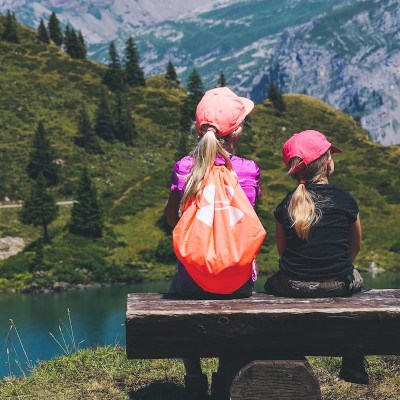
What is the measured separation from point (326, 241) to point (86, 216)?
208ft

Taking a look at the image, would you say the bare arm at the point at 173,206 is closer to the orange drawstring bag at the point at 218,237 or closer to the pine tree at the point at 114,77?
the orange drawstring bag at the point at 218,237

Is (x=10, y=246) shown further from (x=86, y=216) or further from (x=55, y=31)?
(x=55, y=31)

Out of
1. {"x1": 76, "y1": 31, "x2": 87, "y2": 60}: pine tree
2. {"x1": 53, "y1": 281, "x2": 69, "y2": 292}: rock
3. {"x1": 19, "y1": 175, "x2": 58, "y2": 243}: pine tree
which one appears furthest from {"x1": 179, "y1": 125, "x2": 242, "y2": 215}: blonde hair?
{"x1": 76, "y1": 31, "x2": 87, "y2": 60}: pine tree

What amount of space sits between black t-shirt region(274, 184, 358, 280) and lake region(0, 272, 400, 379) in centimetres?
1539

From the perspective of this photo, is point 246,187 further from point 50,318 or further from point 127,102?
point 127,102

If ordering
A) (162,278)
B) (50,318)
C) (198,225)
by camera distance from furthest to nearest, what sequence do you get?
(162,278) → (50,318) → (198,225)

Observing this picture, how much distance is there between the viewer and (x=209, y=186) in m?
6.60

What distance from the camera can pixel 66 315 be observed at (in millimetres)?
45812

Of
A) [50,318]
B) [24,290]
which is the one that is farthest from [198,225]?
[24,290]

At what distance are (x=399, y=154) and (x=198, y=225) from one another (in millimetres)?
96020

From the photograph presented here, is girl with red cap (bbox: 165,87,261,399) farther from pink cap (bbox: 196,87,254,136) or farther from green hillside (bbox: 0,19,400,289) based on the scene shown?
green hillside (bbox: 0,19,400,289)

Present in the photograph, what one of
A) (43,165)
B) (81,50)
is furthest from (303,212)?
(81,50)

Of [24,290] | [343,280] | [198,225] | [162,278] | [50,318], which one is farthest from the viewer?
[162,278]

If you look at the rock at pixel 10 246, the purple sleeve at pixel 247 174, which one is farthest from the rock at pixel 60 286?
the purple sleeve at pixel 247 174
